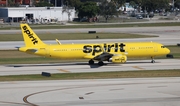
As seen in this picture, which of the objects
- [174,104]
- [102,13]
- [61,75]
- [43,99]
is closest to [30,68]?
[61,75]

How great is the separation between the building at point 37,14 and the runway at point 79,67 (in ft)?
341

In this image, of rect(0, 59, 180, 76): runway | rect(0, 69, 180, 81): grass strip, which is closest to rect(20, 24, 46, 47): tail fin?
rect(0, 59, 180, 76): runway

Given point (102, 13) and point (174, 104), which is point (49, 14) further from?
point (174, 104)

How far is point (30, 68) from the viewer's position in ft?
186

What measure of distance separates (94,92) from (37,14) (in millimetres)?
131751

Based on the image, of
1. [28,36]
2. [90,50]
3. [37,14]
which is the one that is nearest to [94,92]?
[90,50]

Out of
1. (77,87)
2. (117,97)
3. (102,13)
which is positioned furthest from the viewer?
(102,13)

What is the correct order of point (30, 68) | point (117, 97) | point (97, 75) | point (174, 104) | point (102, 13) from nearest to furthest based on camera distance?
1. point (174, 104)
2. point (117, 97)
3. point (97, 75)
4. point (30, 68)
5. point (102, 13)

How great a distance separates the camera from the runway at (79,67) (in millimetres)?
54125

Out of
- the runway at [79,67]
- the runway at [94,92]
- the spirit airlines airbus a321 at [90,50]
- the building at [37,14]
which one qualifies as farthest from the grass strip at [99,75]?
the building at [37,14]

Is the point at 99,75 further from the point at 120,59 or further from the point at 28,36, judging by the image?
the point at 28,36

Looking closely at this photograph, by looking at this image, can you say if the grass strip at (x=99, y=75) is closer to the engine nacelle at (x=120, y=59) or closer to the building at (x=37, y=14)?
the engine nacelle at (x=120, y=59)

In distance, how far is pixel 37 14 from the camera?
169 meters

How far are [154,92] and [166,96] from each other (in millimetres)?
1890
